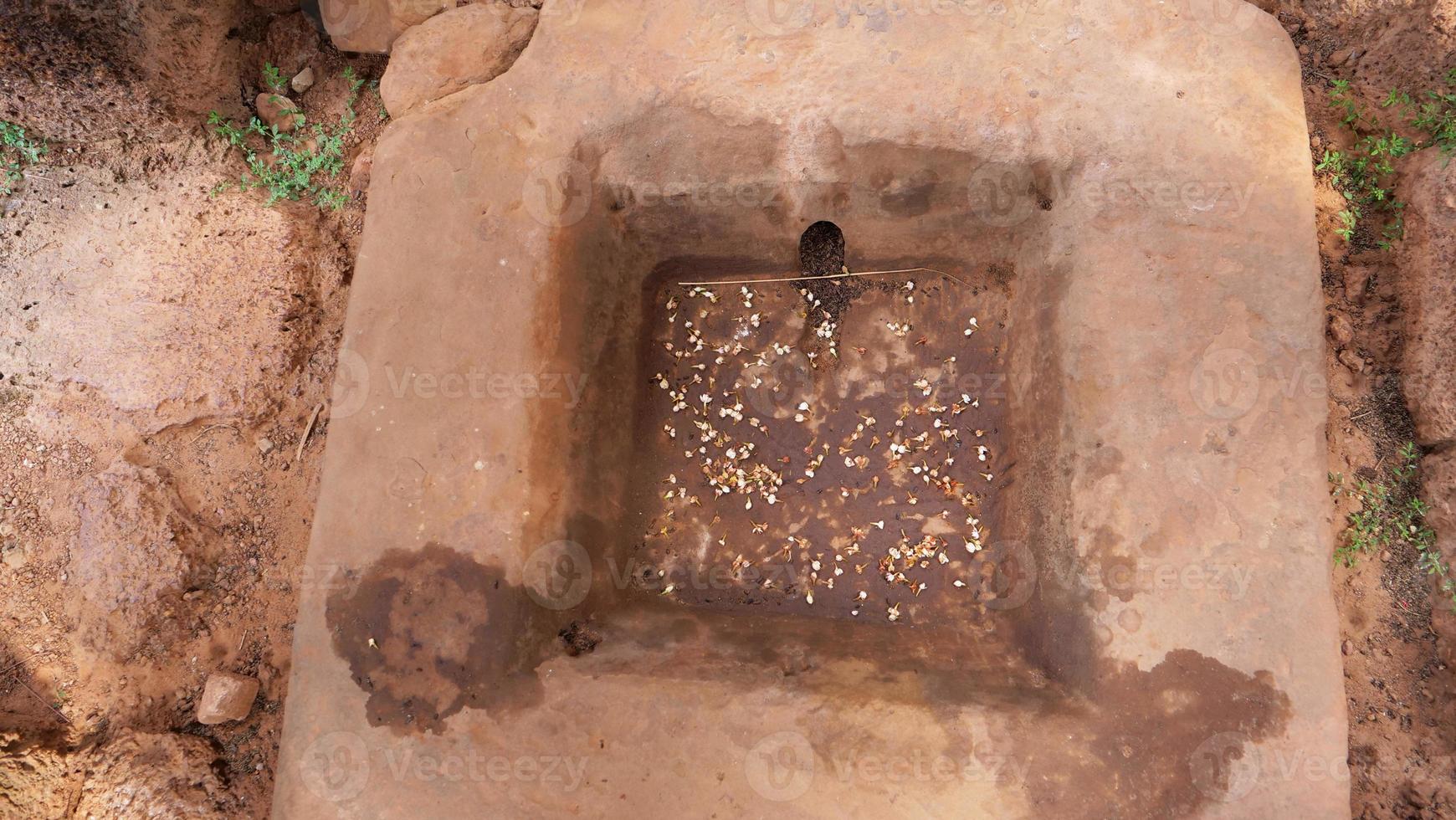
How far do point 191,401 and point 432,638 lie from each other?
163 cm

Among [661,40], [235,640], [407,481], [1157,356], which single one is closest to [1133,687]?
[1157,356]

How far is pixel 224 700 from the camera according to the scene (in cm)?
304

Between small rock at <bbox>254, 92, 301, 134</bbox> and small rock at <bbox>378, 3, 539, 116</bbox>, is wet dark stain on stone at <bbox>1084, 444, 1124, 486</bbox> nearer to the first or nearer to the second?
small rock at <bbox>378, 3, 539, 116</bbox>

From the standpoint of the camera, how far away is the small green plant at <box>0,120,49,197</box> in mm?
3344

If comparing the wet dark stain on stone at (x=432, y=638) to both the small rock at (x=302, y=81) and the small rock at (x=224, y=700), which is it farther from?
the small rock at (x=302, y=81)

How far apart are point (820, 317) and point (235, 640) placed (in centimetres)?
293

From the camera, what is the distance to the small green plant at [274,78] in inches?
140

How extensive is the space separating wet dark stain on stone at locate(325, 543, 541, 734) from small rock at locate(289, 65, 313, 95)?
7.77 ft

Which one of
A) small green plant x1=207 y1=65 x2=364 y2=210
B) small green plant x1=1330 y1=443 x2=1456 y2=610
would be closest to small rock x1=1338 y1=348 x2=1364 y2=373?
small green plant x1=1330 y1=443 x2=1456 y2=610

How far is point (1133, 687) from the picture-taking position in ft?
8.55

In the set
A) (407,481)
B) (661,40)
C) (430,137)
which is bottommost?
(407,481)

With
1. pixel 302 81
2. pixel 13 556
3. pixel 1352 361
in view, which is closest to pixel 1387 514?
pixel 1352 361

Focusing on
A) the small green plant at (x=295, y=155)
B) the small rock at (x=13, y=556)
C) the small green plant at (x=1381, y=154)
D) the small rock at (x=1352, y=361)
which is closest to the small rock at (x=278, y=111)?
the small green plant at (x=295, y=155)

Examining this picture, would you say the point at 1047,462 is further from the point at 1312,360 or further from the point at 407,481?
the point at 407,481
